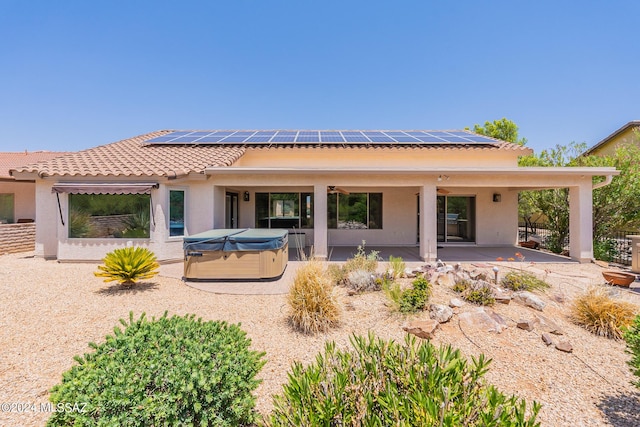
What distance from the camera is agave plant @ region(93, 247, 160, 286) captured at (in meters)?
6.73

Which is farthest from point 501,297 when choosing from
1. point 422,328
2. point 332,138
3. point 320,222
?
point 332,138

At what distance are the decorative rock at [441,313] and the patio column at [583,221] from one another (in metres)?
8.91

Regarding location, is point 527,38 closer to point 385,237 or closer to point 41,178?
point 385,237

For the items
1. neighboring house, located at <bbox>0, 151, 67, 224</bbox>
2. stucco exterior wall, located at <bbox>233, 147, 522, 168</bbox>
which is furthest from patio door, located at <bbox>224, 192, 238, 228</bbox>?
neighboring house, located at <bbox>0, 151, 67, 224</bbox>

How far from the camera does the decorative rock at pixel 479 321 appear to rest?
15.9ft

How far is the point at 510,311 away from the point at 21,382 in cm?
798

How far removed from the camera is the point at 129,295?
651 centimetres

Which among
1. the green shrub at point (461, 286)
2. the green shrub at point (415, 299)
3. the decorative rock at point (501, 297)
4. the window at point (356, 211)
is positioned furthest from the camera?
the window at point (356, 211)

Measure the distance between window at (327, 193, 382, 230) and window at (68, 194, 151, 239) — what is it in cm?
807

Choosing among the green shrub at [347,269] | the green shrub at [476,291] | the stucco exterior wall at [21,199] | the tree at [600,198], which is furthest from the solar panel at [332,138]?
the stucco exterior wall at [21,199]

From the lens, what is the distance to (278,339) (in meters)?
4.60

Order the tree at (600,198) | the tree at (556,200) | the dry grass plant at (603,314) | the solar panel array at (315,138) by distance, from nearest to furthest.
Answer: the dry grass plant at (603,314) < the tree at (600,198) < the tree at (556,200) < the solar panel array at (315,138)

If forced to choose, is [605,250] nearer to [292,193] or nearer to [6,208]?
[292,193]

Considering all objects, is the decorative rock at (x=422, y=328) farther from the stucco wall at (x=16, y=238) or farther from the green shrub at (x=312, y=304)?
the stucco wall at (x=16, y=238)
